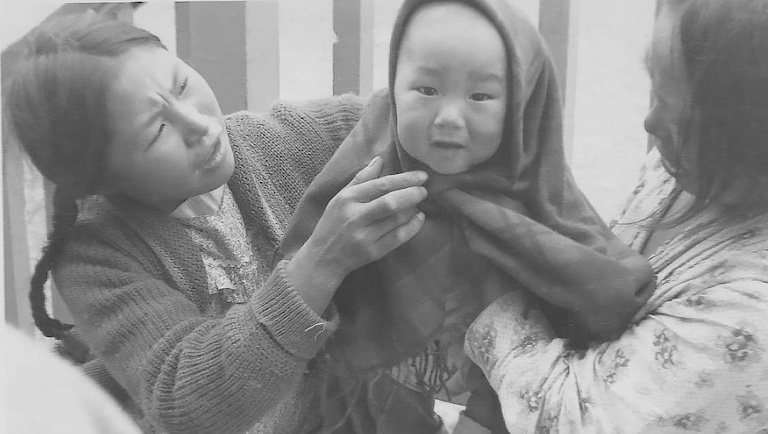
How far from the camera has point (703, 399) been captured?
1.50ft

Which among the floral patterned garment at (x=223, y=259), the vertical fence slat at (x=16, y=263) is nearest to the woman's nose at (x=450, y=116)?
the floral patterned garment at (x=223, y=259)

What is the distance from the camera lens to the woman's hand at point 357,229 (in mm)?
493

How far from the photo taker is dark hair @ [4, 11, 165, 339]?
526mm

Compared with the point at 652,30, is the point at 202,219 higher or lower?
lower

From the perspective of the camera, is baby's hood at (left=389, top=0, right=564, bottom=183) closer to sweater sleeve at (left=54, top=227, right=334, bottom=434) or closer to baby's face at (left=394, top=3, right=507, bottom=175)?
baby's face at (left=394, top=3, right=507, bottom=175)

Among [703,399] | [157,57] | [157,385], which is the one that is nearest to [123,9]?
[157,57]

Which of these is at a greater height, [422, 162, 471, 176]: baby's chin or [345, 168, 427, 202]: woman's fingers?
[422, 162, 471, 176]: baby's chin

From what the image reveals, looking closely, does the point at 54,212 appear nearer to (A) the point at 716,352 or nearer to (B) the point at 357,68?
(B) the point at 357,68

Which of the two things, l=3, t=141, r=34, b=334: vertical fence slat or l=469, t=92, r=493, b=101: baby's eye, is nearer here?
l=469, t=92, r=493, b=101: baby's eye

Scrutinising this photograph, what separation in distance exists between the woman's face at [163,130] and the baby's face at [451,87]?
0.16 metres

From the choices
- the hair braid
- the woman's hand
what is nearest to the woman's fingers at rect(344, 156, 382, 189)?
the woman's hand

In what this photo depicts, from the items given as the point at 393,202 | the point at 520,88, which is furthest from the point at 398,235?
the point at 520,88

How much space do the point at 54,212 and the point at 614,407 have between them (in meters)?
0.46

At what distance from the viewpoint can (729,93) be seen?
459mm
